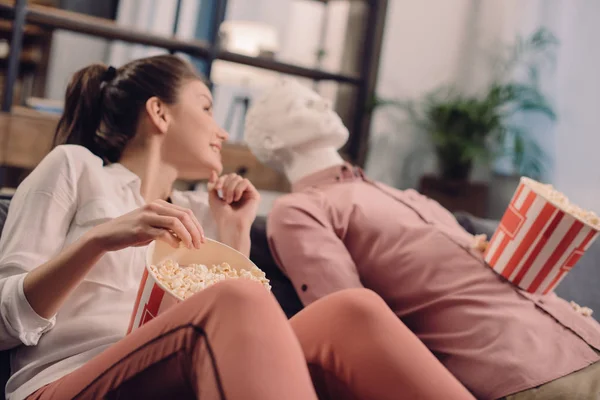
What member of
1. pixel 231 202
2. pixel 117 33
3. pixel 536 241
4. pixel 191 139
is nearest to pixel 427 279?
pixel 536 241

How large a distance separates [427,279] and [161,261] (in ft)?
2.53

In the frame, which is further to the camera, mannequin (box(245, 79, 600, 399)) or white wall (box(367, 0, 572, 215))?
white wall (box(367, 0, 572, 215))

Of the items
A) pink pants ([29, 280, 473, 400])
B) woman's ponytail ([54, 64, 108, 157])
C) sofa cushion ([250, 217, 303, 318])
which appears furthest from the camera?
sofa cushion ([250, 217, 303, 318])

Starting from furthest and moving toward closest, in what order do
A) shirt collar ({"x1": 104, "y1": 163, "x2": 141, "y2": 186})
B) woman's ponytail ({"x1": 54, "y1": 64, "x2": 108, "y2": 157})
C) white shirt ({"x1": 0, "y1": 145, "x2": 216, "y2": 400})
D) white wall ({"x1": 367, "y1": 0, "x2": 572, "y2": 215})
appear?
white wall ({"x1": 367, "y1": 0, "x2": 572, "y2": 215}) → woman's ponytail ({"x1": 54, "y1": 64, "x2": 108, "y2": 157}) → shirt collar ({"x1": 104, "y1": 163, "x2": 141, "y2": 186}) → white shirt ({"x1": 0, "y1": 145, "x2": 216, "y2": 400})

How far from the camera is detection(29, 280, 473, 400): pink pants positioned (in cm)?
82

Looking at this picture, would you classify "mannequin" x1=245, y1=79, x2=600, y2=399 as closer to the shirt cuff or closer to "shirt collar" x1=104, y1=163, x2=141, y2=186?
"shirt collar" x1=104, y1=163, x2=141, y2=186

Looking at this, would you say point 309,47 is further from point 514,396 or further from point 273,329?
point 273,329

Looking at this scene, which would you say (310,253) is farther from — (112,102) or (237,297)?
(237,297)

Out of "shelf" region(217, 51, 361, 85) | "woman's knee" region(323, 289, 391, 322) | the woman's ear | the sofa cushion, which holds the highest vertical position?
"shelf" region(217, 51, 361, 85)

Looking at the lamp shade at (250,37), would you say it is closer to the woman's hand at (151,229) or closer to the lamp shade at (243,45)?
the lamp shade at (243,45)

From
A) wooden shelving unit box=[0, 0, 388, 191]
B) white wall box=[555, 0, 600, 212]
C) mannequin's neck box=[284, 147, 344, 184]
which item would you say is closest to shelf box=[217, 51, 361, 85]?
wooden shelving unit box=[0, 0, 388, 191]

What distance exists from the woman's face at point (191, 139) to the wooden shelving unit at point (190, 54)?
157cm

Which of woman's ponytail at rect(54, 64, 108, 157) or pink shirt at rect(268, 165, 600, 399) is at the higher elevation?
woman's ponytail at rect(54, 64, 108, 157)

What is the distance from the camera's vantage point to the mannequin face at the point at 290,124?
185 cm
